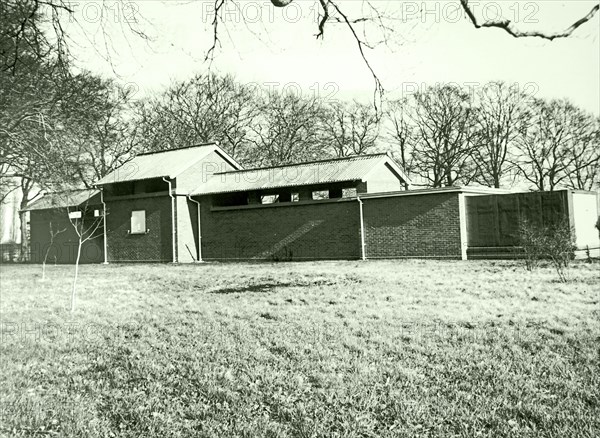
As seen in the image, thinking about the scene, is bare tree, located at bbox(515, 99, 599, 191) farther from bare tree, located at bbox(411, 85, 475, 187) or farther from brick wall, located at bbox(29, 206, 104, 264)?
brick wall, located at bbox(29, 206, 104, 264)

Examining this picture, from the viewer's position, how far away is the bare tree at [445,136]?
3926cm

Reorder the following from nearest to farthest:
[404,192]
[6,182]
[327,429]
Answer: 1. [327,429]
2. [6,182]
3. [404,192]

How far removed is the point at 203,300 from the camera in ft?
40.3

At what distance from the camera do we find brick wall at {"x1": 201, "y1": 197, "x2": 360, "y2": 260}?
24.6 meters

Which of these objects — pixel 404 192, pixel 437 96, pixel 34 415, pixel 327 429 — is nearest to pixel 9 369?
pixel 34 415

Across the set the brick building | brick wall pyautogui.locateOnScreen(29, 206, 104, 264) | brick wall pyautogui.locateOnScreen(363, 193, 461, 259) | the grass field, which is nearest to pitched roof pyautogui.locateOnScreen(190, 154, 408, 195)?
the brick building

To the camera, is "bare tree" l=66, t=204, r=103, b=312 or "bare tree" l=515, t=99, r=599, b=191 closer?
"bare tree" l=66, t=204, r=103, b=312

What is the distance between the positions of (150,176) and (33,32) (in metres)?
24.1

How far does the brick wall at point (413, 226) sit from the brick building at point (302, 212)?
0.04m

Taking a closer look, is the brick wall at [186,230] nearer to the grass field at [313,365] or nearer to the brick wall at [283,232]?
the brick wall at [283,232]

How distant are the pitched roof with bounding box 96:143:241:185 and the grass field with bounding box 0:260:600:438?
17.8 metres

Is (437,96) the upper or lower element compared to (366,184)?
upper

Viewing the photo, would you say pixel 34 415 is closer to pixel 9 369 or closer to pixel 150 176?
pixel 9 369

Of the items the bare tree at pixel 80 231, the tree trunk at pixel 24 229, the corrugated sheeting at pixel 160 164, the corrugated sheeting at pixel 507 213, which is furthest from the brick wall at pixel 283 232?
the tree trunk at pixel 24 229
